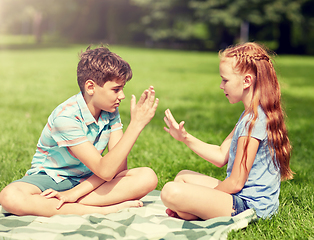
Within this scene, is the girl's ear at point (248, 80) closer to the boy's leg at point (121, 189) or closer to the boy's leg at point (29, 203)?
the boy's leg at point (121, 189)

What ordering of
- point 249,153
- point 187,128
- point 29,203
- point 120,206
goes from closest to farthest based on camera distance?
1. point 249,153
2. point 29,203
3. point 120,206
4. point 187,128

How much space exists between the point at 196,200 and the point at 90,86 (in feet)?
3.61

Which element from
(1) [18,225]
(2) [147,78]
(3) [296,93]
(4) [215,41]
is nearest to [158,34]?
(4) [215,41]

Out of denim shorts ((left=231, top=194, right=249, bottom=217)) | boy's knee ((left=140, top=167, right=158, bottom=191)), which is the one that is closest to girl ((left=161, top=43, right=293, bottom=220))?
denim shorts ((left=231, top=194, right=249, bottom=217))

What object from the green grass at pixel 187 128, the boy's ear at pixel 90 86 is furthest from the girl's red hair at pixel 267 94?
the boy's ear at pixel 90 86

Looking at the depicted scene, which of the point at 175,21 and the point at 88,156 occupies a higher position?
the point at 175,21

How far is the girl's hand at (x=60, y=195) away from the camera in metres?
2.45

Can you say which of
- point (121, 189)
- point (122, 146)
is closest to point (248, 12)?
point (121, 189)

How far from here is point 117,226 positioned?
7.51 feet

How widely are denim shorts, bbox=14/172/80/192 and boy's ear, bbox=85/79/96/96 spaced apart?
70 cm

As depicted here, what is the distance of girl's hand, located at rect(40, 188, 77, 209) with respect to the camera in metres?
2.45

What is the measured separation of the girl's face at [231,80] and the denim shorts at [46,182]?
4.49 feet

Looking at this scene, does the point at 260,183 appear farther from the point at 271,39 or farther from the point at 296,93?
the point at 271,39

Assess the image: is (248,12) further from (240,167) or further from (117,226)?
(117,226)
